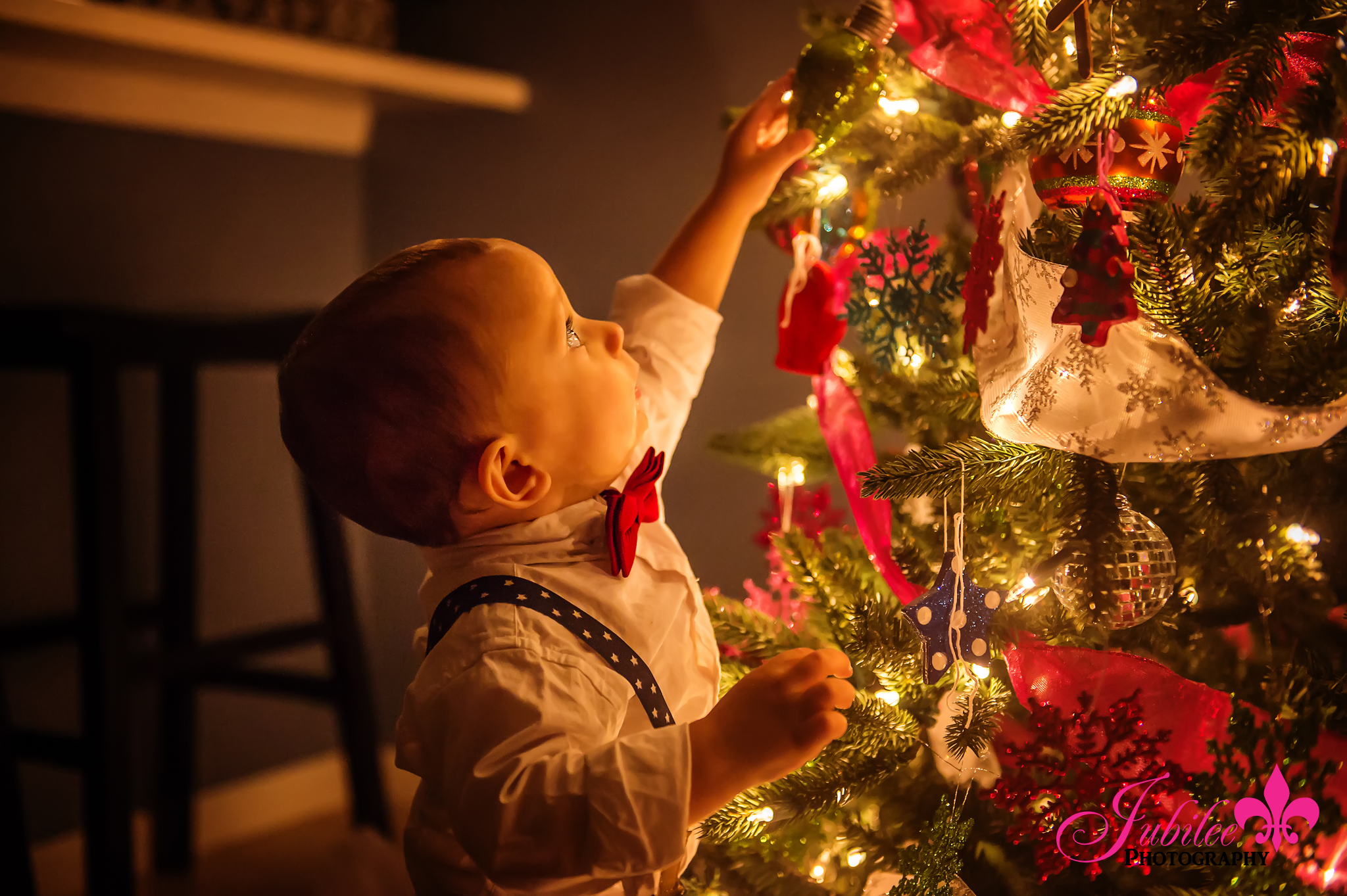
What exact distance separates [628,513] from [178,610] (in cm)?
124

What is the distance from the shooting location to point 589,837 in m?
0.48

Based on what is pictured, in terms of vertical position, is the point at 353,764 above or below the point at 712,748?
below

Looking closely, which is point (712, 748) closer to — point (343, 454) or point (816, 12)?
point (343, 454)

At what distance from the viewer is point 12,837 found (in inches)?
42.5

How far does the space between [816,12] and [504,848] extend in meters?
0.63

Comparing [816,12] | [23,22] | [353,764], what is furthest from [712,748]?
[23,22]

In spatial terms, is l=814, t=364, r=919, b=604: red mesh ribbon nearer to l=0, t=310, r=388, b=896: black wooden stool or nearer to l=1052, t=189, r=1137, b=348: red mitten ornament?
l=1052, t=189, r=1137, b=348: red mitten ornament

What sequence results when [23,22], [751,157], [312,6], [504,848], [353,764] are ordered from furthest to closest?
[312,6] < [353,764] < [23,22] < [751,157] < [504,848]

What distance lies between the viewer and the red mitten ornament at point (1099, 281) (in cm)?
48

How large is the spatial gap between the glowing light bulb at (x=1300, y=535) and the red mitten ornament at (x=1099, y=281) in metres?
0.21

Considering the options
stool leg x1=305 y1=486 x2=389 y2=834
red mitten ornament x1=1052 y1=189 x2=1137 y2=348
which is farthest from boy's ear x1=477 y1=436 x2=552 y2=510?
stool leg x1=305 y1=486 x2=389 y2=834

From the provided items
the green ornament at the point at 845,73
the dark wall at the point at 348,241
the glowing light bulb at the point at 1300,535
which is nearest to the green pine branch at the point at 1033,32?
the green ornament at the point at 845,73

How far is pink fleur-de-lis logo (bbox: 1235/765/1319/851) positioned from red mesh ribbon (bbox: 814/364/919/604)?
0.23 m

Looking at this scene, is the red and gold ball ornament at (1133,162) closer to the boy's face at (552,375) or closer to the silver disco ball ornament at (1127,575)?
the silver disco ball ornament at (1127,575)
